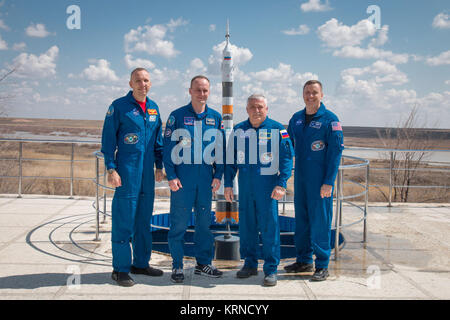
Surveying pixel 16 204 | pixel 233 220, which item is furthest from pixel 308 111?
pixel 16 204

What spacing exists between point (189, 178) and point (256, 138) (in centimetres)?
76

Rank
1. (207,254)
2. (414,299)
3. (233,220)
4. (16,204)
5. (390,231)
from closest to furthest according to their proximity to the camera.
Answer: (414,299), (207,254), (390,231), (16,204), (233,220)

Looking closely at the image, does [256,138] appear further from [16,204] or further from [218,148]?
[16,204]

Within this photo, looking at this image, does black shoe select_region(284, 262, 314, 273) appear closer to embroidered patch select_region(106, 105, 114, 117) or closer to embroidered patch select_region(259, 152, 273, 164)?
embroidered patch select_region(259, 152, 273, 164)

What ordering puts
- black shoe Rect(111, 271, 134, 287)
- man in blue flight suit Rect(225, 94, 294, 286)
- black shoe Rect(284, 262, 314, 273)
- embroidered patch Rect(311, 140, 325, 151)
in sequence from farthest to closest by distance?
black shoe Rect(284, 262, 314, 273)
embroidered patch Rect(311, 140, 325, 151)
man in blue flight suit Rect(225, 94, 294, 286)
black shoe Rect(111, 271, 134, 287)

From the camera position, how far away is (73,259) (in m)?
4.46

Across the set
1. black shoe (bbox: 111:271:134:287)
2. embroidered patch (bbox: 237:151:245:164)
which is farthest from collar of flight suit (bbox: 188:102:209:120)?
black shoe (bbox: 111:271:134:287)

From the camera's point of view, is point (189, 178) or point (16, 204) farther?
point (16, 204)

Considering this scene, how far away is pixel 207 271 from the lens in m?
3.94

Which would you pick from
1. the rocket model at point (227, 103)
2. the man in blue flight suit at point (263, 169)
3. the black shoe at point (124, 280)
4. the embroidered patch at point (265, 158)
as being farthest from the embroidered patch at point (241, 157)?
the rocket model at point (227, 103)

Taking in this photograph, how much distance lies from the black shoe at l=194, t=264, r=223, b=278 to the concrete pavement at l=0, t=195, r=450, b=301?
0.07m

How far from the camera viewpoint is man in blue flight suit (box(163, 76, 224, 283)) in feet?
12.2

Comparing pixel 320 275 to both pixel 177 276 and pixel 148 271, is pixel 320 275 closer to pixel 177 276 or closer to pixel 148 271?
pixel 177 276

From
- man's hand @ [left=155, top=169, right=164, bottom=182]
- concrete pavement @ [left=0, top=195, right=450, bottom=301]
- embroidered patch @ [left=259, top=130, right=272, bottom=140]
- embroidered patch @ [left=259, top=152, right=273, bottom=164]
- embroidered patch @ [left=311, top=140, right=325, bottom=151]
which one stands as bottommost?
concrete pavement @ [left=0, top=195, right=450, bottom=301]
